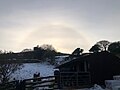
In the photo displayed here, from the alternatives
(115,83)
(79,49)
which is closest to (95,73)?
(115,83)

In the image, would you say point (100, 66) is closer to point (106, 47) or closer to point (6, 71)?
point (6, 71)

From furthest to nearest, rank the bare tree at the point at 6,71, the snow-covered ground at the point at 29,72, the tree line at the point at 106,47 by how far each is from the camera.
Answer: the tree line at the point at 106,47 < the snow-covered ground at the point at 29,72 < the bare tree at the point at 6,71

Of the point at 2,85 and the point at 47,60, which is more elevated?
the point at 47,60

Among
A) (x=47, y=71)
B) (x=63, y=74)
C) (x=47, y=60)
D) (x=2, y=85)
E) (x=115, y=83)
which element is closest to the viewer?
(x=115, y=83)

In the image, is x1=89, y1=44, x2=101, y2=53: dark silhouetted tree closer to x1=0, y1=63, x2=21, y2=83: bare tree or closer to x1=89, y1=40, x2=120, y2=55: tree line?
x1=89, y1=40, x2=120, y2=55: tree line

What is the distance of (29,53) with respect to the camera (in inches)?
3059

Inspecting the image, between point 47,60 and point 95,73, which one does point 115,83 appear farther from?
point 47,60

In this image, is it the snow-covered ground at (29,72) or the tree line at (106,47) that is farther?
the tree line at (106,47)

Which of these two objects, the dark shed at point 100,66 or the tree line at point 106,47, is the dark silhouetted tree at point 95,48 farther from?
the dark shed at point 100,66

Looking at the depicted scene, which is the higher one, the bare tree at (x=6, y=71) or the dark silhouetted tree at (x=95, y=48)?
the dark silhouetted tree at (x=95, y=48)

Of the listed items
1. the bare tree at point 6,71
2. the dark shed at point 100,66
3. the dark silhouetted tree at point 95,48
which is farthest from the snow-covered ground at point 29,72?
the dark shed at point 100,66

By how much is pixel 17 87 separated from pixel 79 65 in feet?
50.1

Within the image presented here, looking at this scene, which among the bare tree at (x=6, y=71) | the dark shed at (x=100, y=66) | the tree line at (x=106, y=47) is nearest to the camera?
the bare tree at (x=6, y=71)

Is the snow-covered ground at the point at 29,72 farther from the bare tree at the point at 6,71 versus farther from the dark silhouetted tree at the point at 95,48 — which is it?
the dark silhouetted tree at the point at 95,48
